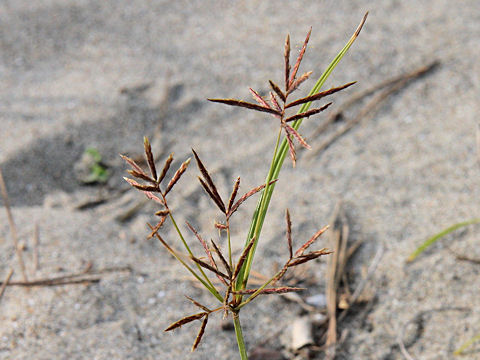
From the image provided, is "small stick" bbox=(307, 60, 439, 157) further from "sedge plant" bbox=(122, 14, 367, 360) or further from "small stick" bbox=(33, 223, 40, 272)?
"sedge plant" bbox=(122, 14, 367, 360)

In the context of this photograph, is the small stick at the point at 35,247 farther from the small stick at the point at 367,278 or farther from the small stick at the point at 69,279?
the small stick at the point at 367,278

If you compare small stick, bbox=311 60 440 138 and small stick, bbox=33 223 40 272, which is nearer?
small stick, bbox=33 223 40 272

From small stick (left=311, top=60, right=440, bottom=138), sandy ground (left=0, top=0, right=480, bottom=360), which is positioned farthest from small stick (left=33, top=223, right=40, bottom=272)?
small stick (left=311, top=60, right=440, bottom=138)

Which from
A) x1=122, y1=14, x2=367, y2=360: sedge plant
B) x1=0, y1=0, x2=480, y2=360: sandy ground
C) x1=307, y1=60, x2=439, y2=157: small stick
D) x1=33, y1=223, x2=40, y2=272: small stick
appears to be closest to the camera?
x1=122, y1=14, x2=367, y2=360: sedge plant

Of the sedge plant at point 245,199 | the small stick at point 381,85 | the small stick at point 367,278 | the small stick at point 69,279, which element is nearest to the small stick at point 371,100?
the small stick at point 381,85

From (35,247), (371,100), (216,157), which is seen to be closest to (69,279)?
(35,247)

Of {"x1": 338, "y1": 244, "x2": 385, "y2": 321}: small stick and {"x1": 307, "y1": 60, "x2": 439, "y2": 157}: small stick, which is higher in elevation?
{"x1": 307, "y1": 60, "x2": 439, "y2": 157}: small stick

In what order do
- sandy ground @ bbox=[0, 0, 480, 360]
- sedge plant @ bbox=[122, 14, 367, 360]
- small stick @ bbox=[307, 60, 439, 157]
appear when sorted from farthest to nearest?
small stick @ bbox=[307, 60, 439, 157] → sandy ground @ bbox=[0, 0, 480, 360] → sedge plant @ bbox=[122, 14, 367, 360]

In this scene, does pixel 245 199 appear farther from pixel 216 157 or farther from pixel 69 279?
pixel 216 157

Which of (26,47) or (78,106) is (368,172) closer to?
(78,106)
